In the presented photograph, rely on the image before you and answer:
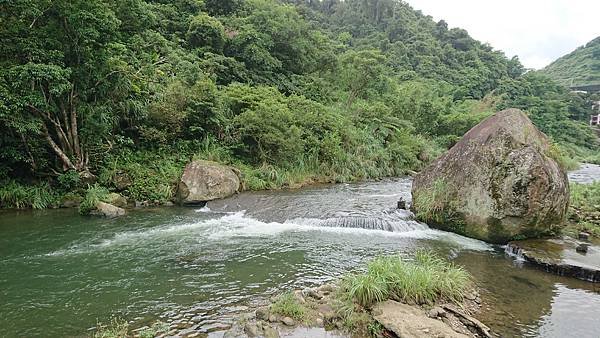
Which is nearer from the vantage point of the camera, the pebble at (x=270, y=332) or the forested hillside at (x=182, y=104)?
the pebble at (x=270, y=332)

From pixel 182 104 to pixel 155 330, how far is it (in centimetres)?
1402

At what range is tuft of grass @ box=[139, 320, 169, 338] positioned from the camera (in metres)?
5.64

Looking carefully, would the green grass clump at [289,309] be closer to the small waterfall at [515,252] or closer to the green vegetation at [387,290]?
the green vegetation at [387,290]

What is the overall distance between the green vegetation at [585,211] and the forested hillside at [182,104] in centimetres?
1140

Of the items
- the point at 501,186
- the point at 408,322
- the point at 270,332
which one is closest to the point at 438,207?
the point at 501,186

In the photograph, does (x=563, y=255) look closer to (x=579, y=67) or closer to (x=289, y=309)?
(x=289, y=309)

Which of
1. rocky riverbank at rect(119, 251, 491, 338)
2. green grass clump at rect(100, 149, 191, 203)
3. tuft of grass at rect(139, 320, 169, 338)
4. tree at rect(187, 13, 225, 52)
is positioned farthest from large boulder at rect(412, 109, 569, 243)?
tree at rect(187, 13, 225, 52)

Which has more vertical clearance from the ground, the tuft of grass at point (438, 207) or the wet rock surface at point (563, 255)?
the tuft of grass at point (438, 207)

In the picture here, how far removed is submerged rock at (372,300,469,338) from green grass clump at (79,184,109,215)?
38.1ft

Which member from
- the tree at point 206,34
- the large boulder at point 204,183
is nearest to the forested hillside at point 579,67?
the tree at point 206,34

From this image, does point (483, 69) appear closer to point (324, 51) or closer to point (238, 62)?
point (324, 51)

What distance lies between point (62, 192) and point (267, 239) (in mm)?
9256

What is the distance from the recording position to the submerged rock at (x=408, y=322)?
17.8 feet

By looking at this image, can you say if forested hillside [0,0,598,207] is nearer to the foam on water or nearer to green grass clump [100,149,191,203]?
green grass clump [100,149,191,203]
